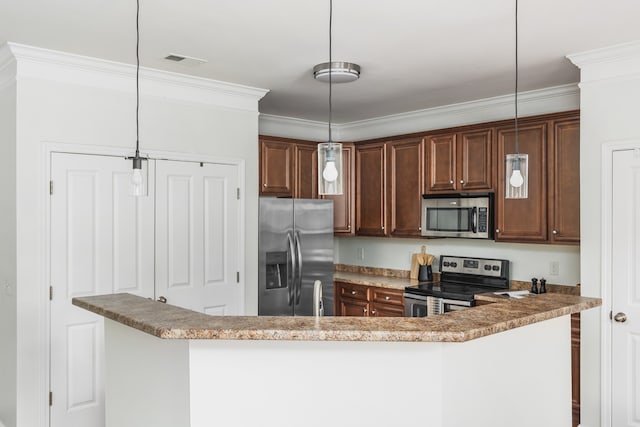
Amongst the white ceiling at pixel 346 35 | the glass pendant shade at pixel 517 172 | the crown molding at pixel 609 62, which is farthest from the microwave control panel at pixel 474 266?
the glass pendant shade at pixel 517 172

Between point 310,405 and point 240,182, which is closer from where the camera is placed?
point 310,405

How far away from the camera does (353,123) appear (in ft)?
20.3

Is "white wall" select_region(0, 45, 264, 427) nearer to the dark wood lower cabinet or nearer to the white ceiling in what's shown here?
the white ceiling

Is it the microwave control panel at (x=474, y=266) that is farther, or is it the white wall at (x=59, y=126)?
the microwave control panel at (x=474, y=266)

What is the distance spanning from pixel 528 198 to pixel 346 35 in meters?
2.05

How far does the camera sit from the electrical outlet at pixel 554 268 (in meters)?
4.52

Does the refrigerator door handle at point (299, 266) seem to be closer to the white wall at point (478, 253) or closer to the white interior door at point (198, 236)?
the white interior door at point (198, 236)

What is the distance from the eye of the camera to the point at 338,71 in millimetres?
3799

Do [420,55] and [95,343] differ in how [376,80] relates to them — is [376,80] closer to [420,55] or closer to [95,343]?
[420,55]

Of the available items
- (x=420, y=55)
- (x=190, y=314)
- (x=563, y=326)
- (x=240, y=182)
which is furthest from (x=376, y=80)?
(x=190, y=314)

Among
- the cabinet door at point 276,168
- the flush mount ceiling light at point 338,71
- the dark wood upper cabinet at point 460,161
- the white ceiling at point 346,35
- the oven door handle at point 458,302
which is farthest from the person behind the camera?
the cabinet door at point 276,168

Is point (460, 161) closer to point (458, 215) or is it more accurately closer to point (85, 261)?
point (458, 215)

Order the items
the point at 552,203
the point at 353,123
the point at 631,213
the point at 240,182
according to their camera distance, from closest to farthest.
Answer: the point at 631,213
the point at 552,203
the point at 240,182
the point at 353,123

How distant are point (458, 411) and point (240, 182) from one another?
2961 millimetres
